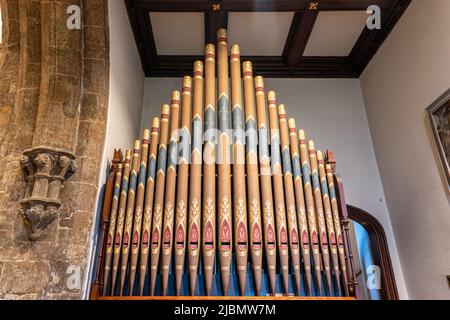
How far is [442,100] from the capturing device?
307cm

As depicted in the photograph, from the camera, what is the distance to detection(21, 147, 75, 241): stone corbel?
2332 mm

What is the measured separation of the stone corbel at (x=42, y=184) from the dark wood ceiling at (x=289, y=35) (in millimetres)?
2200

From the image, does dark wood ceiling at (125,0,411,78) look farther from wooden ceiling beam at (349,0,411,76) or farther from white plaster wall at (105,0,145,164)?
white plaster wall at (105,0,145,164)

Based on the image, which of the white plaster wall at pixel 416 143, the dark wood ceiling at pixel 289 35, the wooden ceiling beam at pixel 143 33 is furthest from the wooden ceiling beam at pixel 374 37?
the wooden ceiling beam at pixel 143 33

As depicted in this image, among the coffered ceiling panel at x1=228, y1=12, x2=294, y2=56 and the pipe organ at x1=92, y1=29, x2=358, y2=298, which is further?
the coffered ceiling panel at x1=228, y1=12, x2=294, y2=56

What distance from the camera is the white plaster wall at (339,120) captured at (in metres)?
4.26

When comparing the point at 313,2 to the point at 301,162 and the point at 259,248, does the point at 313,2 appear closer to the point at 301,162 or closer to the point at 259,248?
the point at 301,162

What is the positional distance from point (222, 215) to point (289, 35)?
2901 mm

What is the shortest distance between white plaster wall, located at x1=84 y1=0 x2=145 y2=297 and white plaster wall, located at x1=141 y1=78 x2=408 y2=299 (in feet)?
1.65

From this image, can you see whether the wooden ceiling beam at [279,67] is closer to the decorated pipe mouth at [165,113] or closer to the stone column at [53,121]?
the stone column at [53,121]

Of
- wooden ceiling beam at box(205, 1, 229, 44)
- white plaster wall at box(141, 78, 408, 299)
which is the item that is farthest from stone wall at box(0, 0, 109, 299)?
white plaster wall at box(141, 78, 408, 299)

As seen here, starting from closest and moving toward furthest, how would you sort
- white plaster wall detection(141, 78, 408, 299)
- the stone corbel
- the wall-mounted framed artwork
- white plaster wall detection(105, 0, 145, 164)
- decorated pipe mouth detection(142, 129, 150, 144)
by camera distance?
1. the stone corbel
2. decorated pipe mouth detection(142, 129, 150, 144)
3. the wall-mounted framed artwork
4. white plaster wall detection(105, 0, 145, 164)
5. white plaster wall detection(141, 78, 408, 299)
